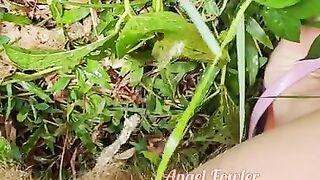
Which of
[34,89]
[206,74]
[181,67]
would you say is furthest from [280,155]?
[34,89]

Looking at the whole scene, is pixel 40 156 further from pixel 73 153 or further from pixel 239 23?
pixel 239 23

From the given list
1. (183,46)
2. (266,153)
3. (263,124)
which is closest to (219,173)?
(266,153)

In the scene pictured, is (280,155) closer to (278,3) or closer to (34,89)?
(278,3)

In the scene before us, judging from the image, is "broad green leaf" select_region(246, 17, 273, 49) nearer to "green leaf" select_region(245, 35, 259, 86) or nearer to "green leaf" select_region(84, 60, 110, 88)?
"green leaf" select_region(245, 35, 259, 86)

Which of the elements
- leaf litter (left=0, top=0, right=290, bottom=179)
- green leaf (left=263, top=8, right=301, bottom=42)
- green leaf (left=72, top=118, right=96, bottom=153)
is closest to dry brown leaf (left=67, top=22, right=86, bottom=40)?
leaf litter (left=0, top=0, right=290, bottom=179)

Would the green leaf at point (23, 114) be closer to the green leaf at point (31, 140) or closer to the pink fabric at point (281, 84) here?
the green leaf at point (31, 140)

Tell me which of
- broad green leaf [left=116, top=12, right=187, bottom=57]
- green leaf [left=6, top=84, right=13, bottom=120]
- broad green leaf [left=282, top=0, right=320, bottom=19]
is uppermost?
broad green leaf [left=116, top=12, right=187, bottom=57]

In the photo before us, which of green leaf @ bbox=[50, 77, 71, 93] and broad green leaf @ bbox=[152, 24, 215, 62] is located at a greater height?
broad green leaf @ bbox=[152, 24, 215, 62]
